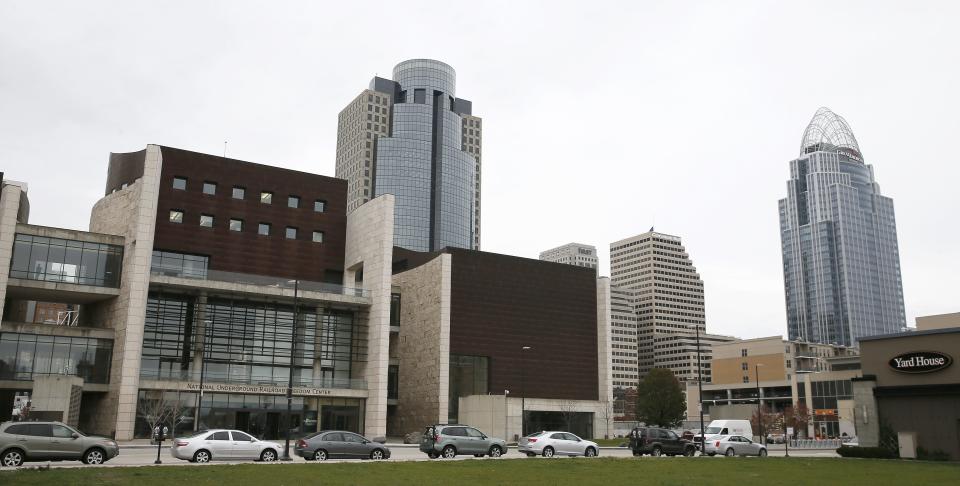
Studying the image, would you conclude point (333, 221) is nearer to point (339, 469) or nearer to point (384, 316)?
point (384, 316)

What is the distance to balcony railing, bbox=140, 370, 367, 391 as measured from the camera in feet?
202

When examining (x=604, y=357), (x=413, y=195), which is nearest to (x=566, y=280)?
(x=604, y=357)

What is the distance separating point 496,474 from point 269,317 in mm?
45891

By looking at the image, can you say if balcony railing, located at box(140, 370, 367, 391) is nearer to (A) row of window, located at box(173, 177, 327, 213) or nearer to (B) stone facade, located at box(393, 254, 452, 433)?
(B) stone facade, located at box(393, 254, 452, 433)

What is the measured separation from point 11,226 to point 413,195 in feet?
434

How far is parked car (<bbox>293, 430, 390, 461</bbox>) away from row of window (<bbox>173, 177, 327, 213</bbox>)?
3961 centimetres

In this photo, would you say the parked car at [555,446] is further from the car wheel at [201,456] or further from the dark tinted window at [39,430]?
the dark tinted window at [39,430]

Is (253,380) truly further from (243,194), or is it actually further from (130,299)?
(243,194)

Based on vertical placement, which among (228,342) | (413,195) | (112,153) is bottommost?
(228,342)

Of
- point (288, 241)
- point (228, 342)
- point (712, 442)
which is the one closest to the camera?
point (712, 442)

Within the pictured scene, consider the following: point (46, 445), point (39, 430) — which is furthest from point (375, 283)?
point (46, 445)

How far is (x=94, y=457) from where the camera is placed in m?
30.6

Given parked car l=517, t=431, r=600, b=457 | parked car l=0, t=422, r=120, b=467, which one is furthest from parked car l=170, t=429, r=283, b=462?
parked car l=517, t=431, r=600, b=457

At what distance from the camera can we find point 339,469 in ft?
92.5
